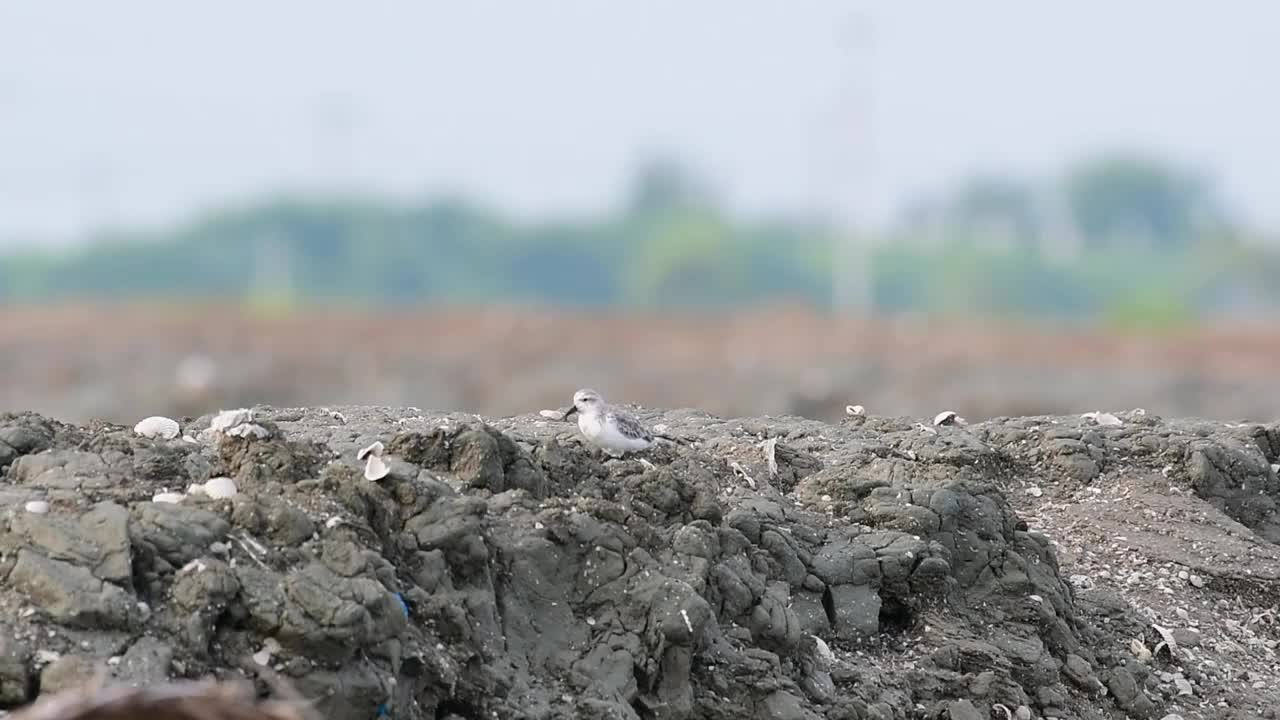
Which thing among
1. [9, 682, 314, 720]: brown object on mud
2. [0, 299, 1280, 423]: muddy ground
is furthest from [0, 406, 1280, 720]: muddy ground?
[0, 299, 1280, 423]: muddy ground

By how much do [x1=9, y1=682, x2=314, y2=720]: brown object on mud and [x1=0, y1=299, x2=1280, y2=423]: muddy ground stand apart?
2647 centimetres

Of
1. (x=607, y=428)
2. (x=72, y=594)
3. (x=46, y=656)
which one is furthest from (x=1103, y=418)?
(x=46, y=656)

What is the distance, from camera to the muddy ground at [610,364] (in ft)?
116

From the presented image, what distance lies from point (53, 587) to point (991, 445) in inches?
204

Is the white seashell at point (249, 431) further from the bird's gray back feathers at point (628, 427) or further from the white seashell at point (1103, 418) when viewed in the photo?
the white seashell at point (1103, 418)

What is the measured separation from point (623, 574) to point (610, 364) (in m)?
37.7

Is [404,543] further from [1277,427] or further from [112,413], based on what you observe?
[112,413]

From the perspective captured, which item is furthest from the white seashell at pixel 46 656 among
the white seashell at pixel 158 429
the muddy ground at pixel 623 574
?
the white seashell at pixel 158 429

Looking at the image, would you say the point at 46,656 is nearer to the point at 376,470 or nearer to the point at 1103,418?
the point at 376,470

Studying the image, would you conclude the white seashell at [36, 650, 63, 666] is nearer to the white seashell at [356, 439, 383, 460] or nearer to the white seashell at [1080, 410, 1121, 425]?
the white seashell at [356, 439, 383, 460]

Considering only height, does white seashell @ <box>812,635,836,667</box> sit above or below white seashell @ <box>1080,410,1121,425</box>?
below

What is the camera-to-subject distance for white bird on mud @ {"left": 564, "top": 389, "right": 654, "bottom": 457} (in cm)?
687

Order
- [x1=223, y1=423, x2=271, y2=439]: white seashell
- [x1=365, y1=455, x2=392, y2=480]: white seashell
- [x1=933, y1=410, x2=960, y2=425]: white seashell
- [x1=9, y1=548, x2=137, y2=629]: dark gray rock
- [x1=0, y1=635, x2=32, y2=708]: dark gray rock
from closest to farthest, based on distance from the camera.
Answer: [x1=0, y1=635, x2=32, y2=708]: dark gray rock → [x1=9, y1=548, x2=137, y2=629]: dark gray rock → [x1=365, y1=455, x2=392, y2=480]: white seashell → [x1=223, y1=423, x2=271, y2=439]: white seashell → [x1=933, y1=410, x2=960, y2=425]: white seashell

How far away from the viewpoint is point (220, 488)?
5.62 m
